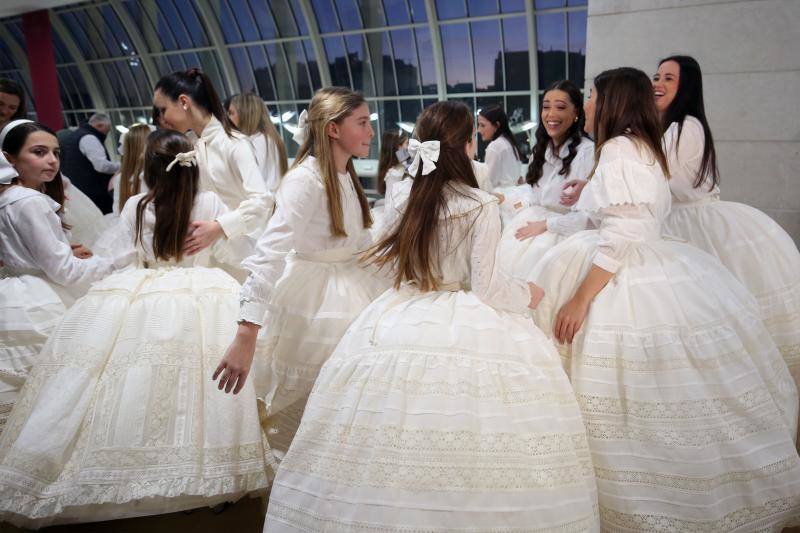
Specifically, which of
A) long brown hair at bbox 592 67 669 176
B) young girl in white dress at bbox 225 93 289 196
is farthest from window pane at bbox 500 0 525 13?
long brown hair at bbox 592 67 669 176

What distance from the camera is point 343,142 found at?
8.16 ft

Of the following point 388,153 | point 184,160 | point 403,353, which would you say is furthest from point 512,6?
point 403,353

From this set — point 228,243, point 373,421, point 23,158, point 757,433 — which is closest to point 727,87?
point 757,433

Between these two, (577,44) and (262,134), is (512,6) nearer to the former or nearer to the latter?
(577,44)

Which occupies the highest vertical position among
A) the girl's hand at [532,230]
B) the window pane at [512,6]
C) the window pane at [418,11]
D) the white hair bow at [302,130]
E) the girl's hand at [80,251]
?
the window pane at [418,11]

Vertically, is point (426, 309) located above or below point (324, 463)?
above

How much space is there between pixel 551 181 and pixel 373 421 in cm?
217

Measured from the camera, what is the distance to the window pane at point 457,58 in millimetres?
14250

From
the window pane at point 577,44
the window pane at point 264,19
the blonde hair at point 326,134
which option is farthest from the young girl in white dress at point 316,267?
the window pane at point 264,19

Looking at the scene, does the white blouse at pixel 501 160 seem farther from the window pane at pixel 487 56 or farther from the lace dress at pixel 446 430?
the window pane at pixel 487 56

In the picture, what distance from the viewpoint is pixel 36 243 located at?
2.72 meters

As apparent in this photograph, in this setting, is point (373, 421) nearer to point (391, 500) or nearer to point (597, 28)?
point (391, 500)

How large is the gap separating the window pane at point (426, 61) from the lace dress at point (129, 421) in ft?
44.6

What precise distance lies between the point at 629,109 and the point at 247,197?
2.05 m
